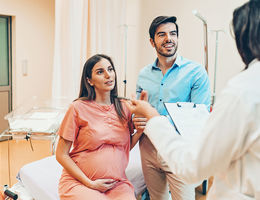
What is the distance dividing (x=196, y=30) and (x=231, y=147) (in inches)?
114

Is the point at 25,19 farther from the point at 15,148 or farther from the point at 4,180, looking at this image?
the point at 4,180

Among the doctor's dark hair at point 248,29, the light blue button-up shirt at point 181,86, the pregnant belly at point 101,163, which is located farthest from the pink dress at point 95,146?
the doctor's dark hair at point 248,29

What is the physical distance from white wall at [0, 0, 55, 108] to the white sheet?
2.39 m

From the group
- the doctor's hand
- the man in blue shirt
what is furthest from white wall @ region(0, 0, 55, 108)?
the doctor's hand

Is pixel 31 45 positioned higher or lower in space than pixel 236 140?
higher

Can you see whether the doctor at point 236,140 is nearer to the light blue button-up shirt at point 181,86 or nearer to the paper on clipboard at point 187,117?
the paper on clipboard at point 187,117

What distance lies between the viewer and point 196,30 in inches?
133

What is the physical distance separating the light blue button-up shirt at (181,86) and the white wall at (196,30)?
145 centimetres

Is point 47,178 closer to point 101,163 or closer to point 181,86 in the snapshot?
point 101,163

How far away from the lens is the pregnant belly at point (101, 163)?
163cm

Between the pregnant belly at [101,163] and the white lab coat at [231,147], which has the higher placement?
the white lab coat at [231,147]

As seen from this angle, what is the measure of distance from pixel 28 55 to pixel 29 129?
7.77 ft

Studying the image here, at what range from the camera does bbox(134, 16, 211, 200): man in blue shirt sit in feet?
5.77

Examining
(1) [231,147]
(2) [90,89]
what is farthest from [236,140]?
(2) [90,89]
